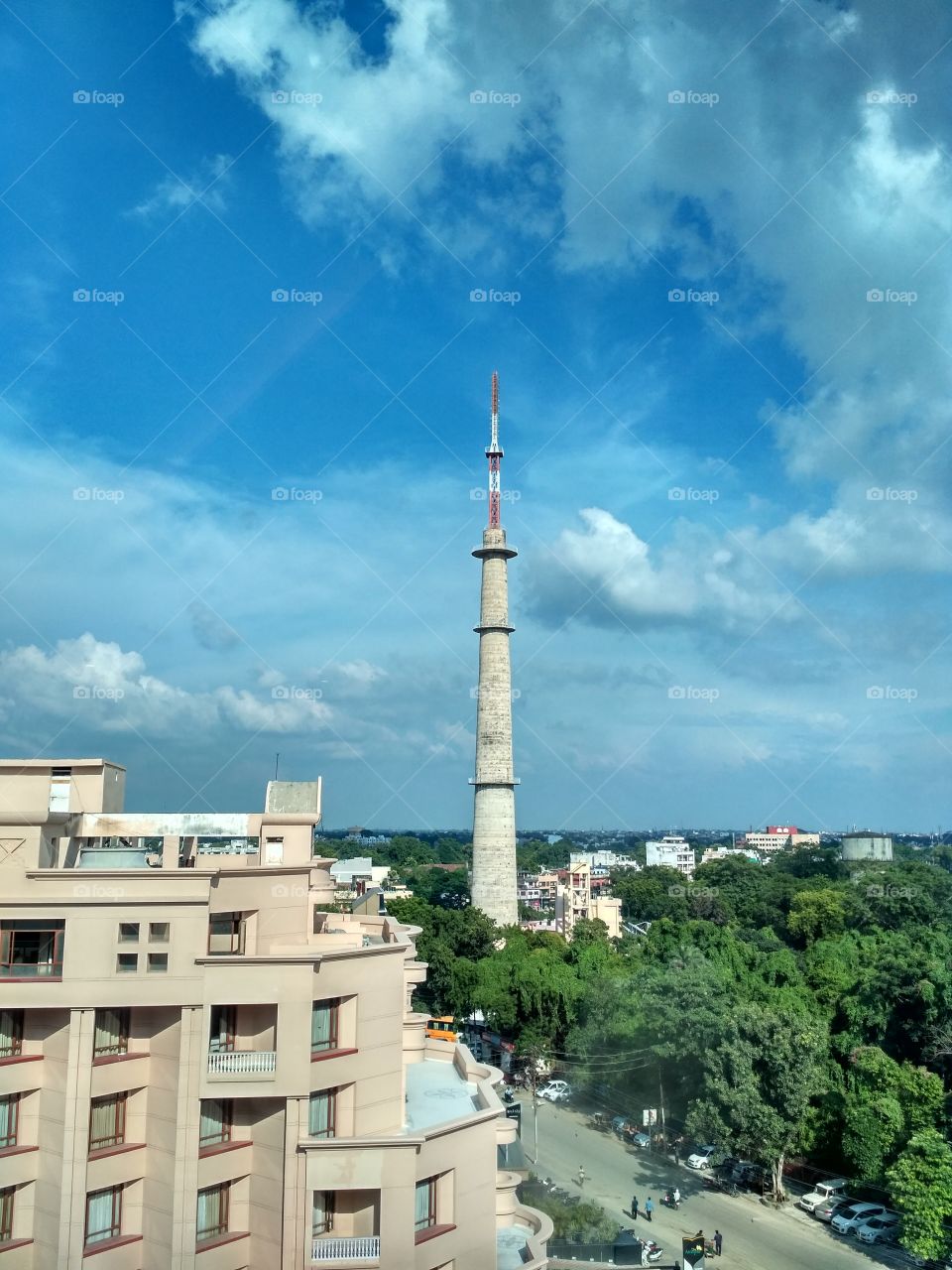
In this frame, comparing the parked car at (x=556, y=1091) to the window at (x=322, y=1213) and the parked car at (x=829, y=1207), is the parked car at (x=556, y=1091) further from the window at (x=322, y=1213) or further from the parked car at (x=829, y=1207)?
the window at (x=322, y=1213)

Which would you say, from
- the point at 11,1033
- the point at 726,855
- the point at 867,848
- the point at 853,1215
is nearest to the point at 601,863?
the point at 726,855

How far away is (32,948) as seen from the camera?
1188cm

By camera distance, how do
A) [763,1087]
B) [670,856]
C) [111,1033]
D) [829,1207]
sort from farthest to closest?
[670,856] < [763,1087] < [829,1207] < [111,1033]

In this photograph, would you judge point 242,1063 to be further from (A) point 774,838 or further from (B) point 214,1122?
(A) point 774,838

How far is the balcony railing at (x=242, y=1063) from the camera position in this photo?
11.9 m

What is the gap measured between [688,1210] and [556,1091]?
1091cm

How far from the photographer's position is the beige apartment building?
458 inches

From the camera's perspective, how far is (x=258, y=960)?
12031 mm

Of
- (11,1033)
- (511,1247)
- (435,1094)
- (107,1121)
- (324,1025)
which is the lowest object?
(511,1247)

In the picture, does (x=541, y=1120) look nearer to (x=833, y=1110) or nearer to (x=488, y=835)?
(x=833, y=1110)

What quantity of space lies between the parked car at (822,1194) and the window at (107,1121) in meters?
19.9

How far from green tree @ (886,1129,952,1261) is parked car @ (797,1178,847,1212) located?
15.0ft

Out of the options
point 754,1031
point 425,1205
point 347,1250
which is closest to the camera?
point 347,1250

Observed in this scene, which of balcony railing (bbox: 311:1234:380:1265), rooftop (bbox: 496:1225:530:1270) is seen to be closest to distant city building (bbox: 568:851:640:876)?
rooftop (bbox: 496:1225:530:1270)
